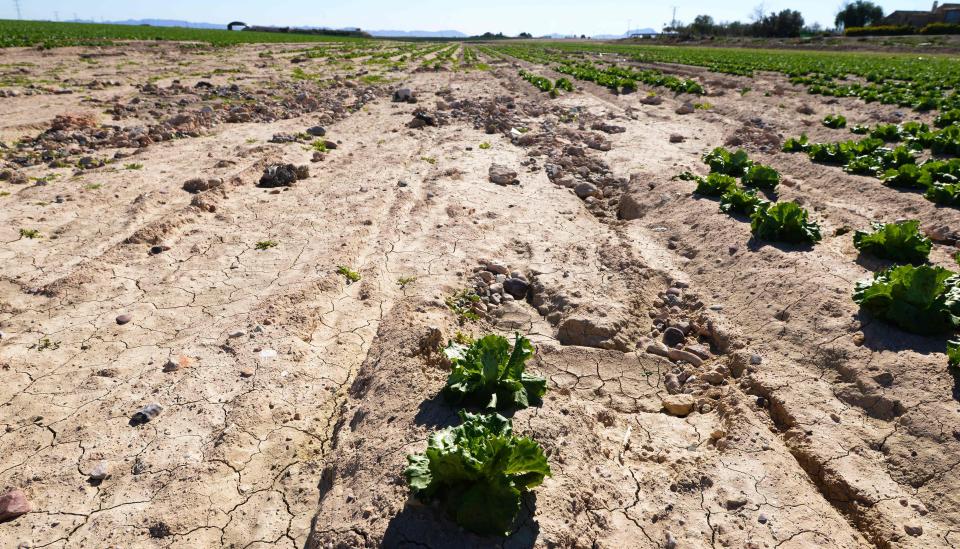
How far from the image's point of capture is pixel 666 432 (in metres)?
3.99

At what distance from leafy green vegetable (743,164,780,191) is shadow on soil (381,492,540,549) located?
273 inches

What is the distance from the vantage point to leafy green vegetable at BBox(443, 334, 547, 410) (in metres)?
3.71

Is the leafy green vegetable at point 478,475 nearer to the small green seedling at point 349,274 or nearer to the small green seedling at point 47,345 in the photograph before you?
the small green seedling at point 349,274

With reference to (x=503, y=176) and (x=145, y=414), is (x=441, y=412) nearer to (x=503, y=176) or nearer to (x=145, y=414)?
(x=145, y=414)

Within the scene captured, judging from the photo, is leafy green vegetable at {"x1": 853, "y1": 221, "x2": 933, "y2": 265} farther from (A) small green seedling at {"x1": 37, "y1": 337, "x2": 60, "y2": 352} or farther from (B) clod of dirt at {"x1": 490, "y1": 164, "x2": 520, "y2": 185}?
(A) small green seedling at {"x1": 37, "y1": 337, "x2": 60, "y2": 352}

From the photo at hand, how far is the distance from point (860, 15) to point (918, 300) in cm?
10108

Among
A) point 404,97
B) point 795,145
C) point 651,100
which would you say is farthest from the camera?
point 651,100

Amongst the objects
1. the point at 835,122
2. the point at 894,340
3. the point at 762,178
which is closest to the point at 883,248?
the point at 894,340

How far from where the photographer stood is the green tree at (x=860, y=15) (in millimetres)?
81562

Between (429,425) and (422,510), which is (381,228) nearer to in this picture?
(429,425)

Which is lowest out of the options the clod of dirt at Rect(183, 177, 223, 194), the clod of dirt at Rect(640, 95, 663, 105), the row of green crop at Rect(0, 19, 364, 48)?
the clod of dirt at Rect(183, 177, 223, 194)

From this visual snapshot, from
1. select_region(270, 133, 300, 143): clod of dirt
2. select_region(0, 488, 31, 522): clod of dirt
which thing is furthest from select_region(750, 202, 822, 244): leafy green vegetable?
select_region(270, 133, 300, 143): clod of dirt

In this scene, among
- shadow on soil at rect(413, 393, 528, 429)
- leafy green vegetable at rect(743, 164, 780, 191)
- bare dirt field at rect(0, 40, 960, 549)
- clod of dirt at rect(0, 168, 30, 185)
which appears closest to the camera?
bare dirt field at rect(0, 40, 960, 549)

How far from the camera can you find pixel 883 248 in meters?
5.81
